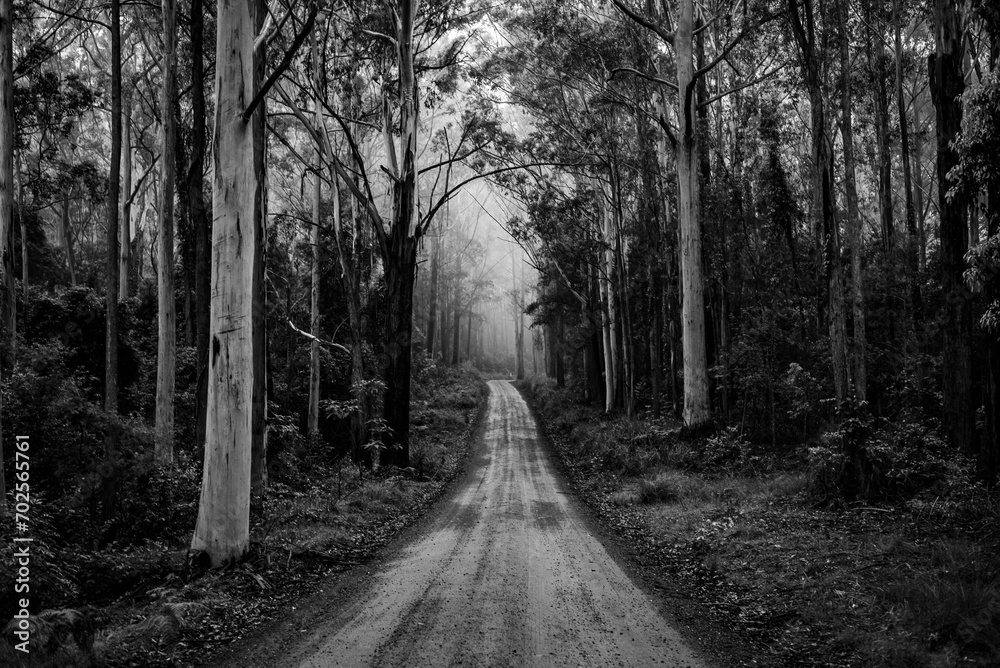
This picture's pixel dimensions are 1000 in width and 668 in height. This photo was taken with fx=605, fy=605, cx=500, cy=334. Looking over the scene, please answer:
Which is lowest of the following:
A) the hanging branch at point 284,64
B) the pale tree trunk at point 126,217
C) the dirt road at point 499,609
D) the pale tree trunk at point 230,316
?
the dirt road at point 499,609

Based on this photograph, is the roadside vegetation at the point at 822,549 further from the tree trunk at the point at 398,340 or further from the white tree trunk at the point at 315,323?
the white tree trunk at the point at 315,323

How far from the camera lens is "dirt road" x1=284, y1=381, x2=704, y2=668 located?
4.59 meters

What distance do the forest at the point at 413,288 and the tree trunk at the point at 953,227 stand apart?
4 cm

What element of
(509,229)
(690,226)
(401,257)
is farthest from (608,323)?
(401,257)

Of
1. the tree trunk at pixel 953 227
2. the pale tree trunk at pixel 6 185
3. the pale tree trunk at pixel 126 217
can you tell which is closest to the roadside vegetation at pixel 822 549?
the tree trunk at pixel 953 227

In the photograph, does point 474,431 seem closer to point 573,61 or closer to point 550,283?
point 550,283

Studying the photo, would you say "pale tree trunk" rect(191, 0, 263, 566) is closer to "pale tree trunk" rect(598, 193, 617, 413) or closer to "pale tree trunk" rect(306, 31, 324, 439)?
"pale tree trunk" rect(306, 31, 324, 439)

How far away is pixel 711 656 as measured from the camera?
15.4 feet

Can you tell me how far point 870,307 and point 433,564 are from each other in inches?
737

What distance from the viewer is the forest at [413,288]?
262 inches

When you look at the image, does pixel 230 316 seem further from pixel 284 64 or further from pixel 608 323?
pixel 608 323

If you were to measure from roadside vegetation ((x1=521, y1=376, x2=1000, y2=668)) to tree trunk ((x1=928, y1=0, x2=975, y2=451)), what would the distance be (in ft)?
3.08

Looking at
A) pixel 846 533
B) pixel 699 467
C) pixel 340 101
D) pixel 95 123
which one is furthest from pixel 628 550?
pixel 95 123

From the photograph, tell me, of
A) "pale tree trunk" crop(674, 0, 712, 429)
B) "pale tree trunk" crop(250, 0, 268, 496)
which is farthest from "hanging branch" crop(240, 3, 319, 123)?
"pale tree trunk" crop(674, 0, 712, 429)
